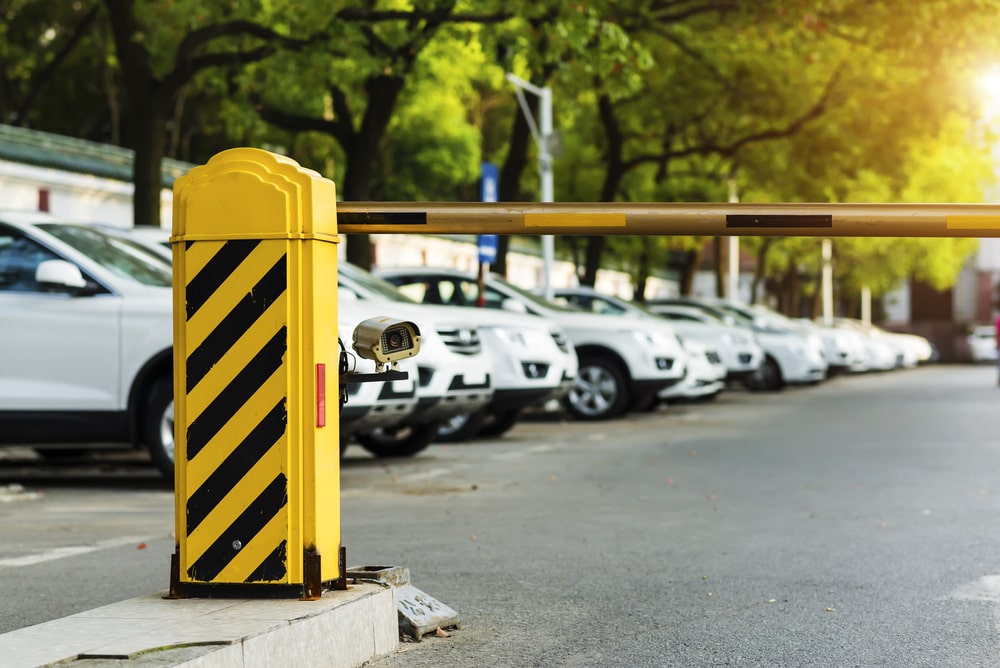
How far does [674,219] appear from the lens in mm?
5633

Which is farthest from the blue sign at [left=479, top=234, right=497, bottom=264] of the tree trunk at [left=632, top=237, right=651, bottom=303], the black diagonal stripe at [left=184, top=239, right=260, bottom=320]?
the tree trunk at [left=632, top=237, right=651, bottom=303]

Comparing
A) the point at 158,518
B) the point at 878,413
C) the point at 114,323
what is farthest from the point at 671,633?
the point at 878,413

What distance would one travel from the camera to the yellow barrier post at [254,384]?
518cm

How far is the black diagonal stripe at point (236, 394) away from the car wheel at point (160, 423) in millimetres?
5624

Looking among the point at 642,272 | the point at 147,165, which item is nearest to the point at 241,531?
the point at 147,165

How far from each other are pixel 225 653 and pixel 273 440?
93 cm

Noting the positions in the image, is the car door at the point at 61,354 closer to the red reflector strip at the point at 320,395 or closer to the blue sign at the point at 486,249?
the red reflector strip at the point at 320,395

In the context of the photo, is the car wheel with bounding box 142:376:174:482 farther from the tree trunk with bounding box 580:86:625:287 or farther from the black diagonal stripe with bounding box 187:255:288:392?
the tree trunk with bounding box 580:86:625:287

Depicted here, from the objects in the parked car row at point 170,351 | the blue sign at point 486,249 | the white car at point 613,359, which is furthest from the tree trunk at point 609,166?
the parked car row at point 170,351

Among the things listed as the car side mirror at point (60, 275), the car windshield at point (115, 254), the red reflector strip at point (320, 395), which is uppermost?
the car windshield at point (115, 254)

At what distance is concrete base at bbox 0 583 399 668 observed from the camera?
4.34 metres

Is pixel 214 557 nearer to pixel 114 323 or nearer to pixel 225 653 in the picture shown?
pixel 225 653

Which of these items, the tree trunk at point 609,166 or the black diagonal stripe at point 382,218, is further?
the tree trunk at point 609,166

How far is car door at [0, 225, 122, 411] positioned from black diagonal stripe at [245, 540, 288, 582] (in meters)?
5.99
